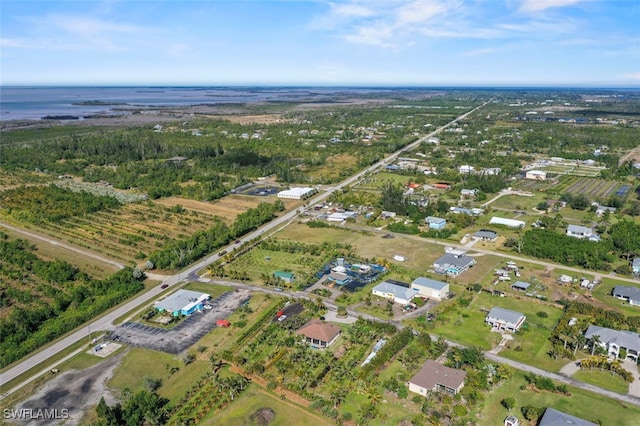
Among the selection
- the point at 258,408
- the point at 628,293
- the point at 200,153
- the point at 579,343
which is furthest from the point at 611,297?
the point at 200,153

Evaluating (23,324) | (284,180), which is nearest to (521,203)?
(284,180)

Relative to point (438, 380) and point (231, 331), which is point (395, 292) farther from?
point (231, 331)

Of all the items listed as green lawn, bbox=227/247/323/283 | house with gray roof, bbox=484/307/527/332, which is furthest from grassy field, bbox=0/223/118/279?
house with gray roof, bbox=484/307/527/332

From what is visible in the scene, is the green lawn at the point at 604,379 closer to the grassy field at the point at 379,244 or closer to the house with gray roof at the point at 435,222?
the grassy field at the point at 379,244

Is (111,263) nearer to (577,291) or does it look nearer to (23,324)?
(23,324)

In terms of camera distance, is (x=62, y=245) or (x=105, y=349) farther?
(x=62, y=245)

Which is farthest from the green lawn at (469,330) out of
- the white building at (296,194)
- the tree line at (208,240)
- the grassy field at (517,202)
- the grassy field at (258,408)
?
the white building at (296,194)

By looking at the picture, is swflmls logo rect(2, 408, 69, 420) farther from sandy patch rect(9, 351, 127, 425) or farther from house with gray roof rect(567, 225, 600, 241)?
house with gray roof rect(567, 225, 600, 241)
